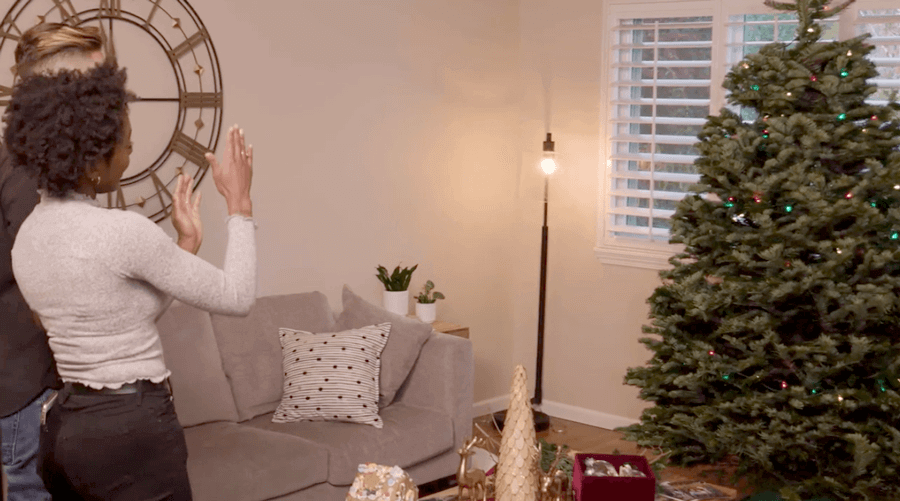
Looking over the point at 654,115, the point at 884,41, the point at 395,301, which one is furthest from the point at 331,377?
the point at 884,41

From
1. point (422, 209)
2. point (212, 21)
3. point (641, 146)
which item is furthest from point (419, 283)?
point (212, 21)

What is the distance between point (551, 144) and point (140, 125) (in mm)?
2229

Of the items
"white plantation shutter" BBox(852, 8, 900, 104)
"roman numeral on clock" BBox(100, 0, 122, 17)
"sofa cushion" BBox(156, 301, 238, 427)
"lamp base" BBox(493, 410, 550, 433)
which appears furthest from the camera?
"lamp base" BBox(493, 410, 550, 433)

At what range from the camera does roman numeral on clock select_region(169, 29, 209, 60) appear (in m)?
3.77

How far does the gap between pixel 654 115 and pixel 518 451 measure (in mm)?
3007

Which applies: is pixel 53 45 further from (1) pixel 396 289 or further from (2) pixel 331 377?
(1) pixel 396 289

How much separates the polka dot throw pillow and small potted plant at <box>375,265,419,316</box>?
2.40 ft

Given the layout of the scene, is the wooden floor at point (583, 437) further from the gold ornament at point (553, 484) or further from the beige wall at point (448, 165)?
Result: the gold ornament at point (553, 484)

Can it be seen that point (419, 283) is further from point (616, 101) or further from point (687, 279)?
point (687, 279)

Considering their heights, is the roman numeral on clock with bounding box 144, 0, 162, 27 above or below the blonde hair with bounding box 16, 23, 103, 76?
above

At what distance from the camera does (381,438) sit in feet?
11.4

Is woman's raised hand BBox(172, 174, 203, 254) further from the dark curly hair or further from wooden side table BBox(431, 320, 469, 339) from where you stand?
wooden side table BBox(431, 320, 469, 339)

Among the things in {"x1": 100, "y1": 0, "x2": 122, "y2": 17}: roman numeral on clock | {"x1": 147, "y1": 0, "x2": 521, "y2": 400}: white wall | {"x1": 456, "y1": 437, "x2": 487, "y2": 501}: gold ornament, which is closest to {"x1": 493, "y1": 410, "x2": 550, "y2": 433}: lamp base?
{"x1": 147, "y1": 0, "x2": 521, "y2": 400}: white wall

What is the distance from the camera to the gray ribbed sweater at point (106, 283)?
1.57 metres
